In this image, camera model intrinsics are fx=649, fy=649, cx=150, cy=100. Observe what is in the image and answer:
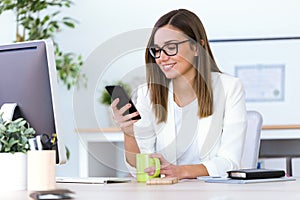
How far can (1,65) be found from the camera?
6.24ft

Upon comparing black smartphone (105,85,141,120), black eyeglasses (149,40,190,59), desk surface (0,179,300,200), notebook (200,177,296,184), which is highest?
black eyeglasses (149,40,190,59)

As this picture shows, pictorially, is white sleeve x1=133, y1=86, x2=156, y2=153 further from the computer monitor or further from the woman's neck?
the computer monitor

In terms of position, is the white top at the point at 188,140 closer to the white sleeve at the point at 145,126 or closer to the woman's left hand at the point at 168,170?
Result: the white sleeve at the point at 145,126

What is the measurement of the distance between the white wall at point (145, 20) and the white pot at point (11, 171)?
2225mm

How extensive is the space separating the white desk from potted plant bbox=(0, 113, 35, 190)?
5.40ft

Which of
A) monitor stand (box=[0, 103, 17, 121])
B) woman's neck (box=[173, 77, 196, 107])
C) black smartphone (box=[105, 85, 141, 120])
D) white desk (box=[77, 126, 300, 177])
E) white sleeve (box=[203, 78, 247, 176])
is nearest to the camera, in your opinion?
monitor stand (box=[0, 103, 17, 121])

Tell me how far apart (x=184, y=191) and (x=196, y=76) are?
2.95 feet

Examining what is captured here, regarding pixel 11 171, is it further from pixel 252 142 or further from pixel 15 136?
pixel 252 142

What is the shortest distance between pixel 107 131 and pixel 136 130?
1.16 metres

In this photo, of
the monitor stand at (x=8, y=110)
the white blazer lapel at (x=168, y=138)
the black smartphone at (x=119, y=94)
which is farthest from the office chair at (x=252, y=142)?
the monitor stand at (x=8, y=110)

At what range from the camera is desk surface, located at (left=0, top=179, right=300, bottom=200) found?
5.11ft

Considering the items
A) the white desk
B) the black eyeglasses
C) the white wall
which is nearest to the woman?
the black eyeglasses

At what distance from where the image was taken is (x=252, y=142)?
8.34 ft

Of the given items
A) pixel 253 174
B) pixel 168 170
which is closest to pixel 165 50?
pixel 168 170
